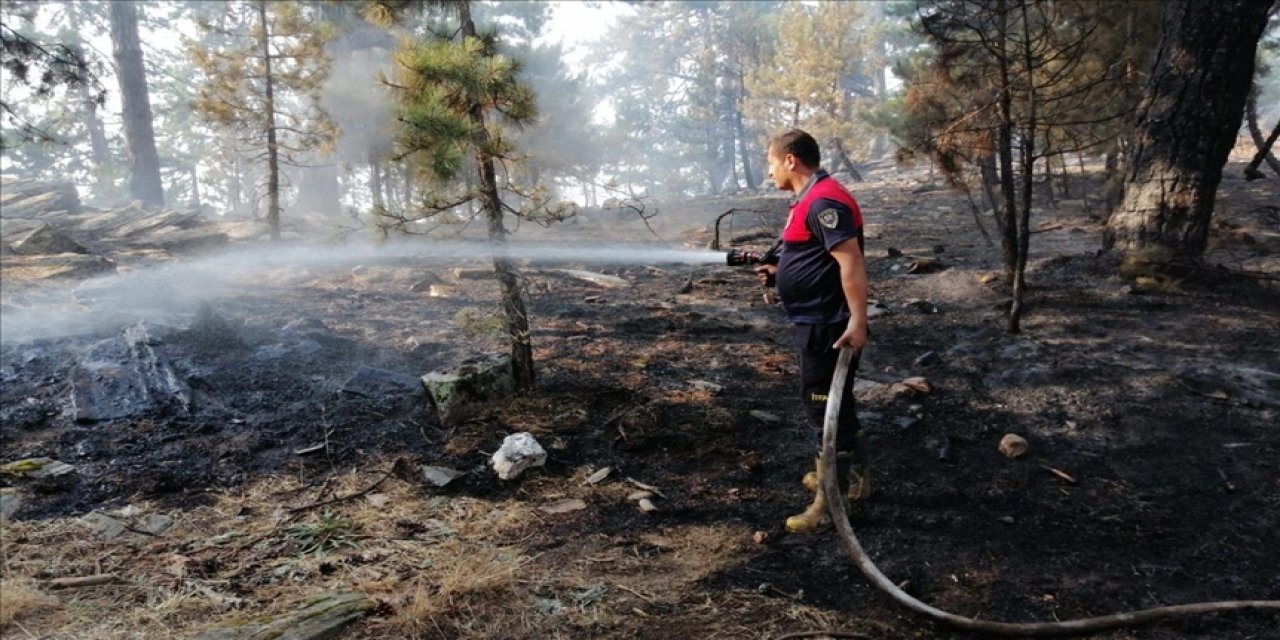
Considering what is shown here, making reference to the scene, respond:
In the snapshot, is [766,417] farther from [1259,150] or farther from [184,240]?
[184,240]

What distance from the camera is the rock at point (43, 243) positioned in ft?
41.9

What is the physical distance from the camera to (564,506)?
4.19 m

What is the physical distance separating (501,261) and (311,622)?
3316mm

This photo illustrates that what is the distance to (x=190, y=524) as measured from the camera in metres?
3.96

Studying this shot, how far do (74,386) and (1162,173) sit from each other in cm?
1110

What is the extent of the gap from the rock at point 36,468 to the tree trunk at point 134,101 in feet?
75.4

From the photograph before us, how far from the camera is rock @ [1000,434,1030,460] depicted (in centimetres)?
447

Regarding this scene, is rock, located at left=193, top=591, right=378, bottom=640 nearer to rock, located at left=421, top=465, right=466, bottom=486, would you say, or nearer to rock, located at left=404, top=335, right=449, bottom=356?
rock, located at left=421, top=465, right=466, bottom=486

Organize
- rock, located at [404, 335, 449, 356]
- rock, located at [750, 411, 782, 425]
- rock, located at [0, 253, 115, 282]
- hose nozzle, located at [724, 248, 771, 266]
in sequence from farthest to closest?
rock, located at [0, 253, 115, 282] < rock, located at [404, 335, 449, 356] < rock, located at [750, 411, 782, 425] < hose nozzle, located at [724, 248, 771, 266]

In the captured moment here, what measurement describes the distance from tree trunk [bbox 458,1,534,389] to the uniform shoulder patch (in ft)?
9.67

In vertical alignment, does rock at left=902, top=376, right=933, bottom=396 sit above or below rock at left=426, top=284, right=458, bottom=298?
below

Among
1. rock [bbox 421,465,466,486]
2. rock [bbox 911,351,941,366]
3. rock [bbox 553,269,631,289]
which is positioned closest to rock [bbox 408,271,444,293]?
rock [bbox 553,269,631,289]

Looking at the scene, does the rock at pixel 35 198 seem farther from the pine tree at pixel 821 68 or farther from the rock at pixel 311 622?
the pine tree at pixel 821 68

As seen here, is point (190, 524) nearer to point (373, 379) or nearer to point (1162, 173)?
point (373, 379)
